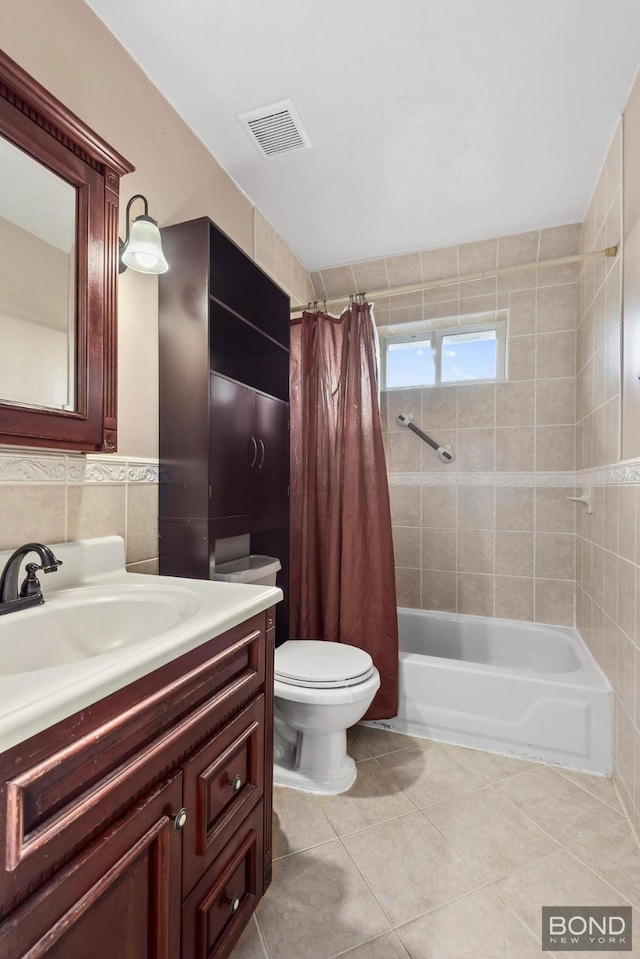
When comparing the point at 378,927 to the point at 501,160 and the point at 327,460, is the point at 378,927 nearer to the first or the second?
the point at 327,460

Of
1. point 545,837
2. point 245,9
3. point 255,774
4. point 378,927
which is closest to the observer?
point 255,774

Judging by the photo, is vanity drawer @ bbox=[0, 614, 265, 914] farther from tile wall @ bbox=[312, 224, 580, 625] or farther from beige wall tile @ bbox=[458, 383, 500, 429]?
beige wall tile @ bbox=[458, 383, 500, 429]

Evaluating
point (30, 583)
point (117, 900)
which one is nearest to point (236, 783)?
point (117, 900)

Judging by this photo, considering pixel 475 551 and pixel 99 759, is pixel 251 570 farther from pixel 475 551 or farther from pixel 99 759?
pixel 475 551

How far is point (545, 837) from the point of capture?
1428 mm

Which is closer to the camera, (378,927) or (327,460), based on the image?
(378,927)

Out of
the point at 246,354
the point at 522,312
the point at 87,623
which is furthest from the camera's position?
the point at 522,312

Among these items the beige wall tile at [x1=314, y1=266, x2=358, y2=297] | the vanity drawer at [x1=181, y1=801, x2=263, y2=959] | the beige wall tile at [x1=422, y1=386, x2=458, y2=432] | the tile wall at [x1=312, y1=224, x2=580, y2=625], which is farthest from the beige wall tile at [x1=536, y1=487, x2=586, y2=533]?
the vanity drawer at [x1=181, y1=801, x2=263, y2=959]

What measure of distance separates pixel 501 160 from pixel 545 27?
21.6 inches

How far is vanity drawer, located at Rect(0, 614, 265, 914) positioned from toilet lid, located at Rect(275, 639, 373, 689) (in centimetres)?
75

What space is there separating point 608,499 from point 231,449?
147 cm

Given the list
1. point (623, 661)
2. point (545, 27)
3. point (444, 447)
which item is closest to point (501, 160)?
point (545, 27)

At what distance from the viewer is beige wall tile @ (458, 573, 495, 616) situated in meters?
2.62

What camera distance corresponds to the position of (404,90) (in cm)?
158
